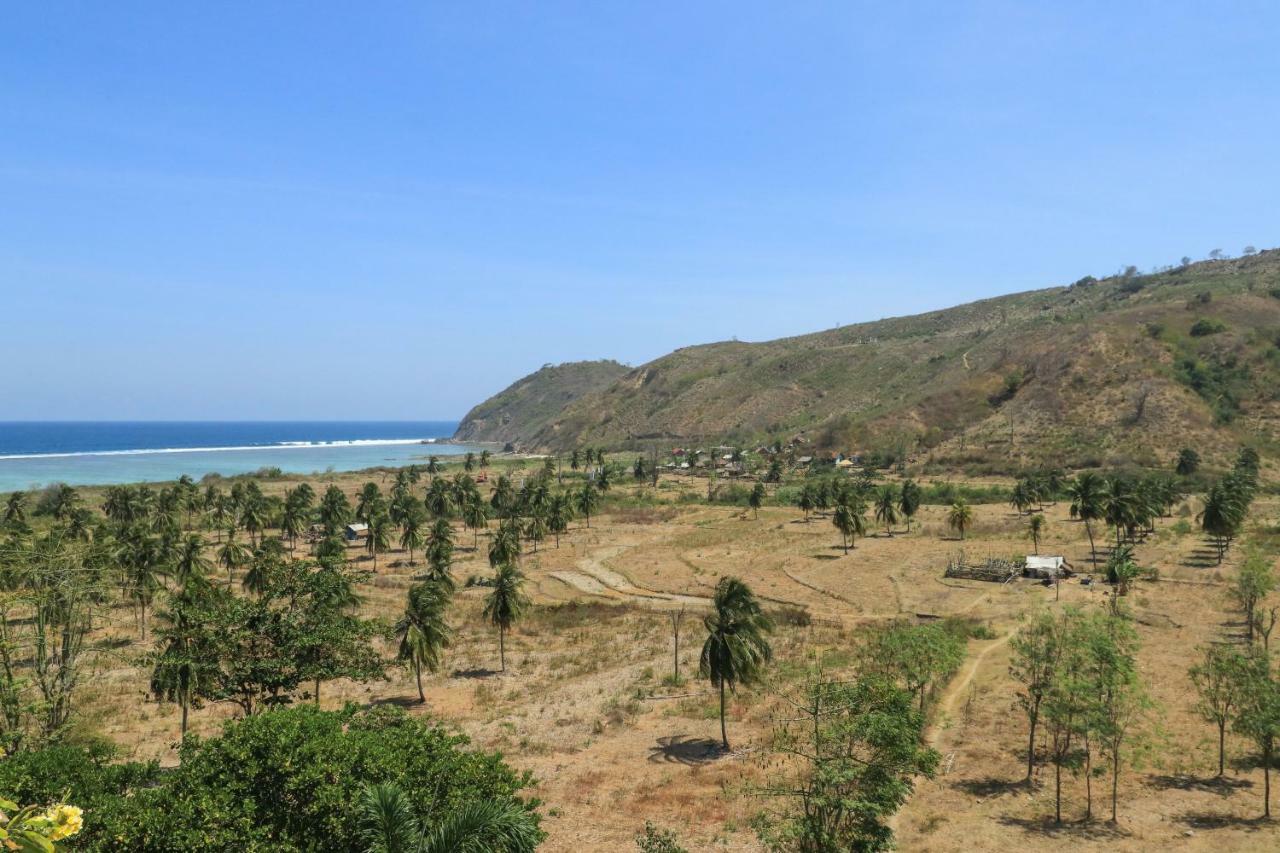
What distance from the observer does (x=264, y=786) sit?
55.0 feet

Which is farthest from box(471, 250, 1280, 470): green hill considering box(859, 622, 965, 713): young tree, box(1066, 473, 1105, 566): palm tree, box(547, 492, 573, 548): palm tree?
box(859, 622, 965, 713): young tree

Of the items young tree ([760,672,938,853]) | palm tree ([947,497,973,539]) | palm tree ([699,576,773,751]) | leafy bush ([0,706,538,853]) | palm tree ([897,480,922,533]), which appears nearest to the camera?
leafy bush ([0,706,538,853])

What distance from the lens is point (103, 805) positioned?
15656 millimetres

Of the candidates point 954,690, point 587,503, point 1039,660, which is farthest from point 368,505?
point 1039,660

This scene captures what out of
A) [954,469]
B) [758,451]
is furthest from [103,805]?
[758,451]

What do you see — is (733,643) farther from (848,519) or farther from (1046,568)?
(848,519)

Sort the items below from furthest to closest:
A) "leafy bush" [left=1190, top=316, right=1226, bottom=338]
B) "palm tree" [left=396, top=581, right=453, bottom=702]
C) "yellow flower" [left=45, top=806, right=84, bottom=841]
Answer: "leafy bush" [left=1190, top=316, right=1226, bottom=338], "palm tree" [left=396, top=581, right=453, bottom=702], "yellow flower" [left=45, top=806, right=84, bottom=841]

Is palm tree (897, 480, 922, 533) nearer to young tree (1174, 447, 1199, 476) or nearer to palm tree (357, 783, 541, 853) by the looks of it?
young tree (1174, 447, 1199, 476)

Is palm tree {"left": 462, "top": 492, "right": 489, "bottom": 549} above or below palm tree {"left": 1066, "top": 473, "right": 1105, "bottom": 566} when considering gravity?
below

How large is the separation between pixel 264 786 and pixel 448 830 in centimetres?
646

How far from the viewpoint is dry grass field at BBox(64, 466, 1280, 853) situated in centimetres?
2300

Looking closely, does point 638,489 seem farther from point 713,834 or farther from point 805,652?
point 713,834

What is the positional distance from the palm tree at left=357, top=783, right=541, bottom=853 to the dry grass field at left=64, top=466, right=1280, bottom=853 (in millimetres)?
9763

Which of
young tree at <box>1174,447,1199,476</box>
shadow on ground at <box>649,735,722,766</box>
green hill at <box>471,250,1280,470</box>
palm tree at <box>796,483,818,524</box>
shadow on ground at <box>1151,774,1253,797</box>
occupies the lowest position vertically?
shadow on ground at <box>649,735,722,766</box>
